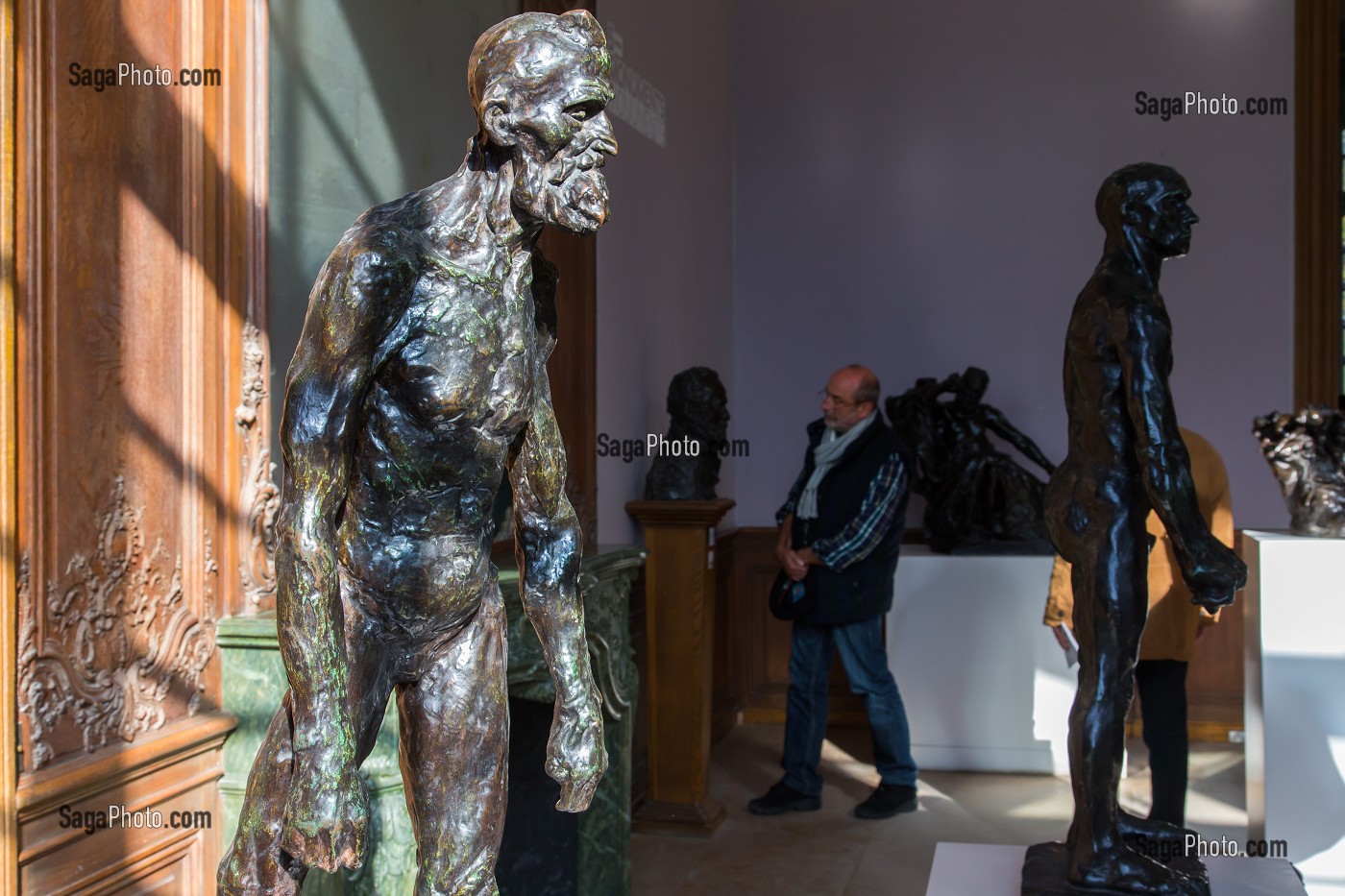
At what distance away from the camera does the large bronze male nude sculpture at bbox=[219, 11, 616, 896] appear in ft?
5.66

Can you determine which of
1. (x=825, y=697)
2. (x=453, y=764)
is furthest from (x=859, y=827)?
(x=453, y=764)

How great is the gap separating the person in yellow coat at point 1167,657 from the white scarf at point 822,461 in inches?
56.3

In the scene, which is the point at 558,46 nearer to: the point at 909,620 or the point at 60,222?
the point at 60,222

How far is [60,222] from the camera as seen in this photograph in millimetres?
2645

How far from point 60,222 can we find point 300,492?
4.17ft

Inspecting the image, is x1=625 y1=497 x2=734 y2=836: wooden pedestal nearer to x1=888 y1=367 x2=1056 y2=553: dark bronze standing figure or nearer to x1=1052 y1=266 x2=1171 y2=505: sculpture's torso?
x1=888 y1=367 x2=1056 y2=553: dark bronze standing figure

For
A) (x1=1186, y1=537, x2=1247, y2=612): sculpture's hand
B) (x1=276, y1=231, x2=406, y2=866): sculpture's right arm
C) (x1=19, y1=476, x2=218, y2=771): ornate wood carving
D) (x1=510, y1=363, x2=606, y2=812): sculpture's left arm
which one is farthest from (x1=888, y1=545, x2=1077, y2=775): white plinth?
(x1=276, y1=231, x2=406, y2=866): sculpture's right arm

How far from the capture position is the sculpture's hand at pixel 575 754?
2.02 meters

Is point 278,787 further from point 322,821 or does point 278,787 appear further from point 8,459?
point 8,459

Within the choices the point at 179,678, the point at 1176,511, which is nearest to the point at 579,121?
the point at 179,678

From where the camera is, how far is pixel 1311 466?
16.5ft

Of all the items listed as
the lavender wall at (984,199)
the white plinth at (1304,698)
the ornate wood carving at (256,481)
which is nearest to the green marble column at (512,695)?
the ornate wood carving at (256,481)

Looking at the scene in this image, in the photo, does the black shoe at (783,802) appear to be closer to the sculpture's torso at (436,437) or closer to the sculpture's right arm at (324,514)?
the sculpture's torso at (436,437)

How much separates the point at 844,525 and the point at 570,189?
4498 mm
